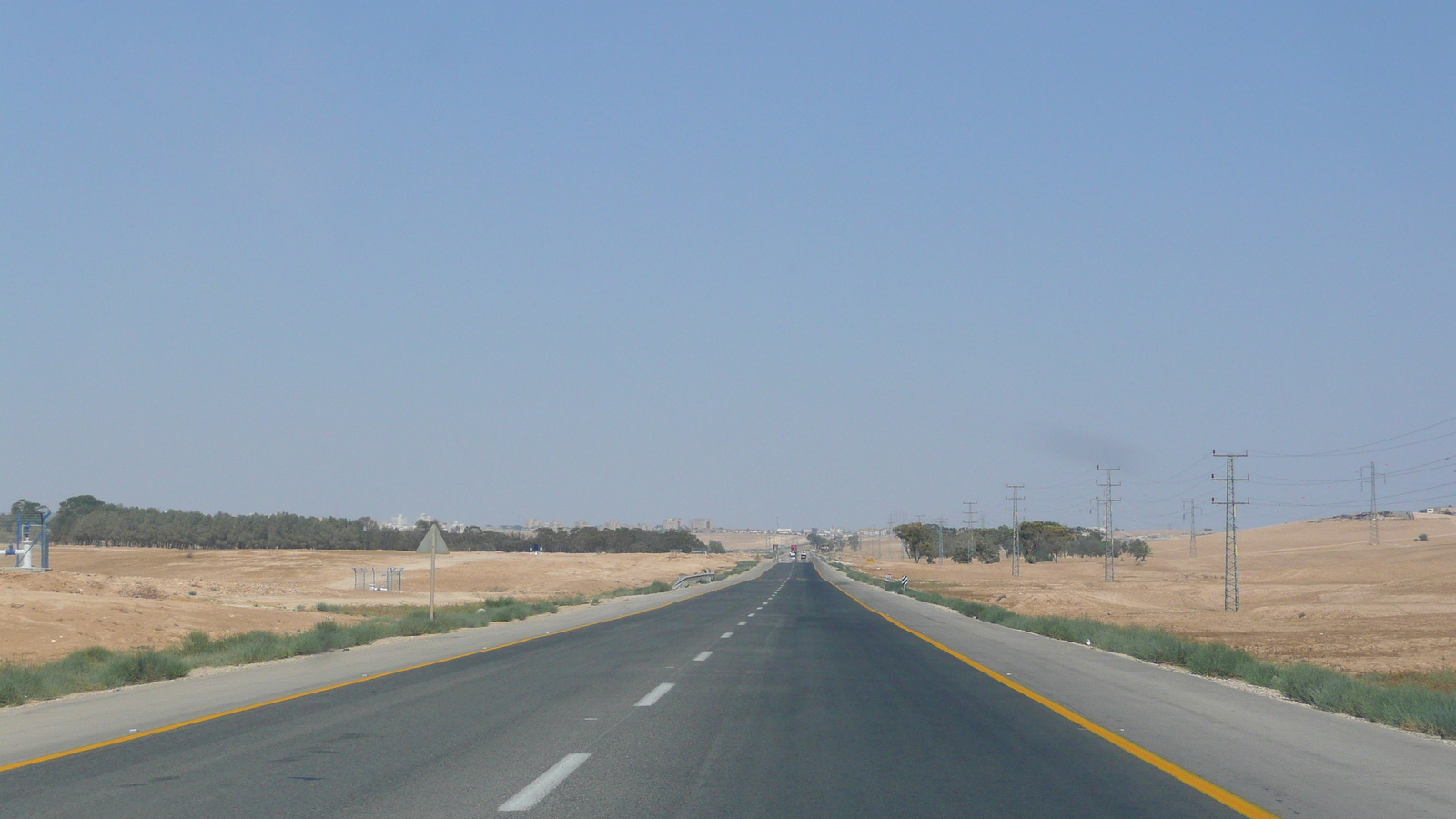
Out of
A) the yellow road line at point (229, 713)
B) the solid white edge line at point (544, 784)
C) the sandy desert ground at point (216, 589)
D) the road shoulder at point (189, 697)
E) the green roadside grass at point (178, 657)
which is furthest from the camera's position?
the sandy desert ground at point (216, 589)

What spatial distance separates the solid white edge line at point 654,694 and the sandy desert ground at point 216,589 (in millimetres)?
16435

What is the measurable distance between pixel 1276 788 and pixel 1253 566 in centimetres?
13317

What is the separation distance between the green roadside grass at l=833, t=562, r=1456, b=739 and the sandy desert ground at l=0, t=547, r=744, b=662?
23.1 metres

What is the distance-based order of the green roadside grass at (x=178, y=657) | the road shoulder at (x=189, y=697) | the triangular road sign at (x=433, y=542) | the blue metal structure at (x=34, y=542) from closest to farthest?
1. the road shoulder at (x=189, y=697)
2. the green roadside grass at (x=178, y=657)
3. the triangular road sign at (x=433, y=542)
4. the blue metal structure at (x=34, y=542)

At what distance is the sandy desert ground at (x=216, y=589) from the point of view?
3027 cm

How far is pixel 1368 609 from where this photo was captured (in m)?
50.0

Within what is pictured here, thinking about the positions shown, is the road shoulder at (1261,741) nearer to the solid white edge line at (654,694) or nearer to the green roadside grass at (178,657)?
the solid white edge line at (654,694)

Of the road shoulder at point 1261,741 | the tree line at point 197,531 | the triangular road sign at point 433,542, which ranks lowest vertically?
the tree line at point 197,531

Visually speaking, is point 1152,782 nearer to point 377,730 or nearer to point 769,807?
point 769,807

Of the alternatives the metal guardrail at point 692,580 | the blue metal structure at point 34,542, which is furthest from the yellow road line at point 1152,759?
the metal guardrail at point 692,580

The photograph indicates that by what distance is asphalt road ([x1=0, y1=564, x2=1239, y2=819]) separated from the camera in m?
7.38

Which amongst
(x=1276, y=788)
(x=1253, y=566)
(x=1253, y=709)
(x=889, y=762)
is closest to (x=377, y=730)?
(x=889, y=762)

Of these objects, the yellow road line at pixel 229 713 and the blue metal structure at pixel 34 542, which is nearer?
the yellow road line at pixel 229 713

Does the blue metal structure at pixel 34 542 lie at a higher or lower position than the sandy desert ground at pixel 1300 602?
higher
